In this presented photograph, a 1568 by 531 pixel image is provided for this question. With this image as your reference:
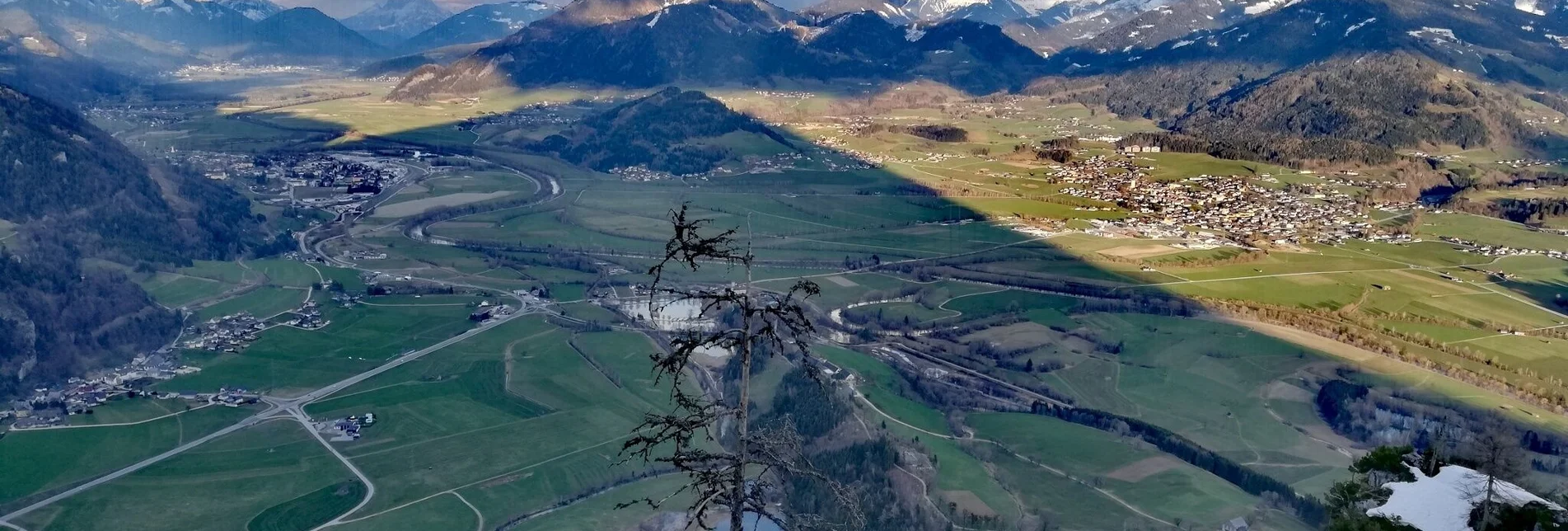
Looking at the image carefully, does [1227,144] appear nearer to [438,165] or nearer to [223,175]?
[438,165]

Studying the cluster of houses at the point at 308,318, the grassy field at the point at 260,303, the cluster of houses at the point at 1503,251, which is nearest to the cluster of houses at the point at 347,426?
the cluster of houses at the point at 308,318

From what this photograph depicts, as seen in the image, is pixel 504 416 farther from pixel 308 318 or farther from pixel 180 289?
pixel 180 289

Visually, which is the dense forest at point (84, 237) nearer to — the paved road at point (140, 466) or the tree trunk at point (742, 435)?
the paved road at point (140, 466)

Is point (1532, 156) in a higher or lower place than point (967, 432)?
higher

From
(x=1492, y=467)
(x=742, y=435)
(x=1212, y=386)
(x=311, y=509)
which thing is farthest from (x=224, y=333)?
(x=1492, y=467)

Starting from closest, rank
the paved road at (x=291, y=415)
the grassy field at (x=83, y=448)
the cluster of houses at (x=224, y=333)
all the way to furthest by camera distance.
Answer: the paved road at (x=291, y=415), the grassy field at (x=83, y=448), the cluster of houses at (x=224, y=333)

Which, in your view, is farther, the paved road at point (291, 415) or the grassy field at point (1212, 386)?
the grassy field at point (1212, 386)

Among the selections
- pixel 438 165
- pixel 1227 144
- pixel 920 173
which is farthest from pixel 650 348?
pixel 1227 144
